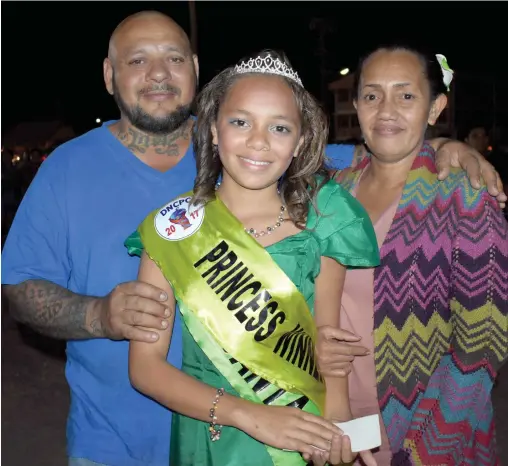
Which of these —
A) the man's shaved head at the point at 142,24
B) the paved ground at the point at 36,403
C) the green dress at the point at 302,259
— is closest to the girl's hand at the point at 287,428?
the green dress at the point at 302,259

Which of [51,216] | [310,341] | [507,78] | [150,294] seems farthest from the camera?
[507,78]

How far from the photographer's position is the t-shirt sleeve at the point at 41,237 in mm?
2254


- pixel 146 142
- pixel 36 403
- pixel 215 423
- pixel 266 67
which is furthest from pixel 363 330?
pixel 36 403

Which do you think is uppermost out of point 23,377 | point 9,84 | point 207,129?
point 9,84

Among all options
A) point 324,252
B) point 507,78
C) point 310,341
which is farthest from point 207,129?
point 507,78

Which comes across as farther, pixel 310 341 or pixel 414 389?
pixel 414 389

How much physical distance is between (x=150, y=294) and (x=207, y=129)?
563mm

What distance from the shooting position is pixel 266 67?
1899 millimetres

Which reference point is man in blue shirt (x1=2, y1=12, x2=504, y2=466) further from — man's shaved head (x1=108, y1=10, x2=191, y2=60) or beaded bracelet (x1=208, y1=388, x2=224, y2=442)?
beaded bracelet (x1=208, y1=388, x2=224, y2=442)

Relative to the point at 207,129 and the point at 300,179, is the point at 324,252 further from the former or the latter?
the point at 207,129

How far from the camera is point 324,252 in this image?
1.90m

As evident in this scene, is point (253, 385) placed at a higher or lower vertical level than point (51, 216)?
lower

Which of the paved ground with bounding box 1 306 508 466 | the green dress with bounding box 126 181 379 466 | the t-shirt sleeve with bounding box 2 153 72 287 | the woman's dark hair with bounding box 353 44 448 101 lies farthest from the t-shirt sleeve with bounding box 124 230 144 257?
the paved ground with bounding box 1 306 508 466

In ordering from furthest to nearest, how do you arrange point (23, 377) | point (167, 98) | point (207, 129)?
point (23, 377), point (167, 98), point (207, 129)
